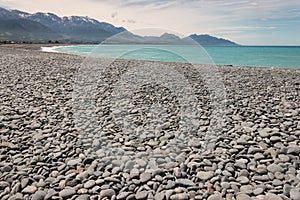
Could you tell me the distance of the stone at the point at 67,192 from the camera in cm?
346

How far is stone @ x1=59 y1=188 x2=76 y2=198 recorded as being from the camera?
346 cm

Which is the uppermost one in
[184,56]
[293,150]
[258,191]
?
[184,56]

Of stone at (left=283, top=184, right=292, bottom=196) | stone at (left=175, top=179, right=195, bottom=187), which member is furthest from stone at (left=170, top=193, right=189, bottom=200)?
stone at (left=283, top=184, right=292, bottom=196)

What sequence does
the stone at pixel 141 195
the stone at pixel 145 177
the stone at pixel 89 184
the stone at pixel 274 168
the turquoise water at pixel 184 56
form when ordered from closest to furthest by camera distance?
the stone at pixel 141 195
the stone at pixel 89 184
the stone at pixel 145 177
the stone at pixel 274 168
the turquoise water at pixel 184 56

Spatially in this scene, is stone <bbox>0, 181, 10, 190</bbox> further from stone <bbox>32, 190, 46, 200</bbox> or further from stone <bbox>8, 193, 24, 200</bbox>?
stone <bbox>32, 190, 46, 200</bbox>

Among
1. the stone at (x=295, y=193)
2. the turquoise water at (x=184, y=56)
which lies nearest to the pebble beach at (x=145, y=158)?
the stone at (x=295, y=193)

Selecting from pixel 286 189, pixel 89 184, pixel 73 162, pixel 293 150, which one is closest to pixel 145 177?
pixel 89 184

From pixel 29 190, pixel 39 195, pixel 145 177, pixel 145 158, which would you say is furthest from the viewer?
pixel 145 158

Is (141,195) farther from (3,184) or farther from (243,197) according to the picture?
(3,184)

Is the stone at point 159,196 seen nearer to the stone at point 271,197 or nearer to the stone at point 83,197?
the stone at point 83,197

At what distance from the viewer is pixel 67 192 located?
11.5 feet

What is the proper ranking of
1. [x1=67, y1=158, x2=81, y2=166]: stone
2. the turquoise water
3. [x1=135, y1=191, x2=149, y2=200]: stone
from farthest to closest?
the turquoise water < [x1=67, y1=158, x2=81, y2=166]: stone < [x1=135, y1=191, x2=149, y2=200]: stone

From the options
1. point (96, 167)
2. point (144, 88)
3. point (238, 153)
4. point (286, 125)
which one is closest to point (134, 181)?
point (96, 167)

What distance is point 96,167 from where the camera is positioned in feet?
13.7
